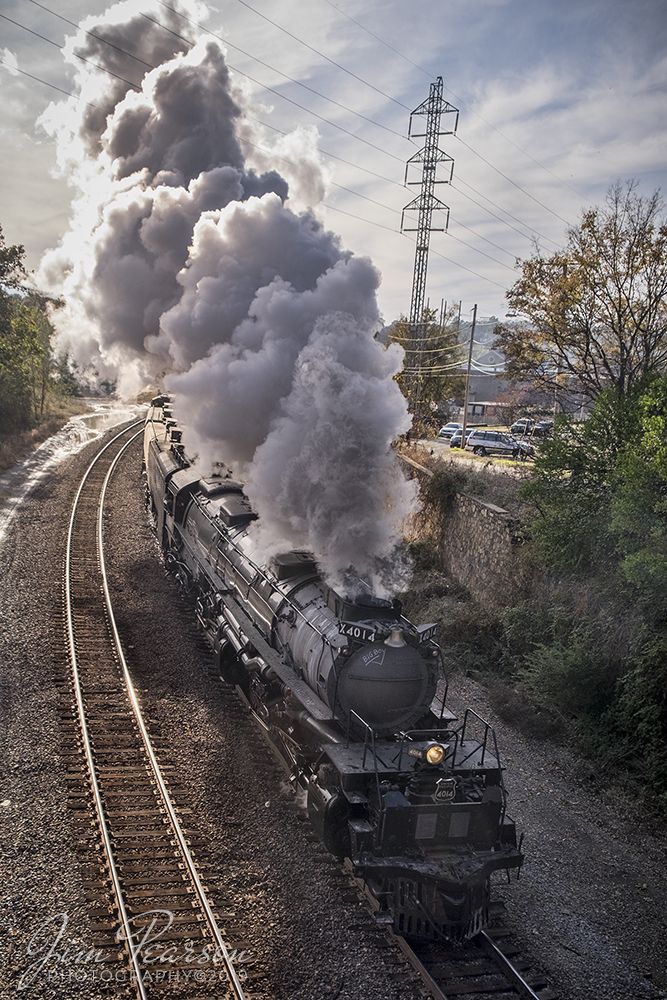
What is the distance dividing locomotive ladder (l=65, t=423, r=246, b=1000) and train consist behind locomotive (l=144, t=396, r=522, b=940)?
60.4 inches

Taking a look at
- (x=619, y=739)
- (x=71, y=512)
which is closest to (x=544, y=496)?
(x=619, y=739)

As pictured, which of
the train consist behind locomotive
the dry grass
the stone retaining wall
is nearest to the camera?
the train consist behind locomotive

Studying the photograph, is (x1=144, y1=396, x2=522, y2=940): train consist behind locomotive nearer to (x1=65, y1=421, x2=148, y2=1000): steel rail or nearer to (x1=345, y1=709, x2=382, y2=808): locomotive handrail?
(x1=345, y1=709, x2=382, y2=808): locomotive handrail

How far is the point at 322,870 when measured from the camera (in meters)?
7.32

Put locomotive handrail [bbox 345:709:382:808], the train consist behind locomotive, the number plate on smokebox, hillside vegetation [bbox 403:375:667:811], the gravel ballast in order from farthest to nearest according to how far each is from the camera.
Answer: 1. hillside vegetation [bbox 403:375:667:811]
2. the number plate on smokebox
3. locomotive handrail [bbox 345:709:382:808]
4. the train consist behind locomotive
5. the gravel ballast

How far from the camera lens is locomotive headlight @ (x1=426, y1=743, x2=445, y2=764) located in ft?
22.2

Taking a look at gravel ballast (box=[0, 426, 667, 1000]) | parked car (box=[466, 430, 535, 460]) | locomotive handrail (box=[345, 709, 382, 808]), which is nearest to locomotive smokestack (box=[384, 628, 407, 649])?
locomotive handrail (box=[345, 709, 382, 808])

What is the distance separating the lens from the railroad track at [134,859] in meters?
5.87

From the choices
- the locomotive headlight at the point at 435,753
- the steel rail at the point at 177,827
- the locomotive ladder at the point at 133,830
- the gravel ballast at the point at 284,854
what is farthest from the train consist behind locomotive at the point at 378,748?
the locomotive ladder at the point at 133,830

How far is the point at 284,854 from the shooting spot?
7.56 m

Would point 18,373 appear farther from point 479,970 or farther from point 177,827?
point 479,970

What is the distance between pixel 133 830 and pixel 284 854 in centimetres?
191

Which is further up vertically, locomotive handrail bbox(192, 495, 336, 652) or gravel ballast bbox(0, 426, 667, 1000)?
locomotive handrail bbox(192, 495, 336, 652)

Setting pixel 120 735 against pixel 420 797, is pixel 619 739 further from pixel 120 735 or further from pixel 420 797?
pixel 120 735
